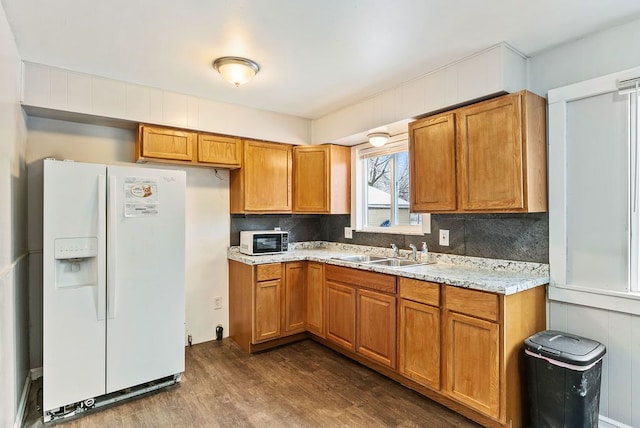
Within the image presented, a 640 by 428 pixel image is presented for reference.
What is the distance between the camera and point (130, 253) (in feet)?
8.15

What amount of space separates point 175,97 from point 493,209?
9.13ft

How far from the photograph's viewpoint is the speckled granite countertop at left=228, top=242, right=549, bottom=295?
6.88 ft

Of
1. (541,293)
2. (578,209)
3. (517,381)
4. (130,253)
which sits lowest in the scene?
(517,381)

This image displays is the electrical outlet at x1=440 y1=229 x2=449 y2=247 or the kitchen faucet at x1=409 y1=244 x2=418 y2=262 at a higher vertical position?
the electrical outlet at x1=440 y1=229 x2=449 y2=247

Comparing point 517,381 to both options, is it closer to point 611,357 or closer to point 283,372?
point 611,357

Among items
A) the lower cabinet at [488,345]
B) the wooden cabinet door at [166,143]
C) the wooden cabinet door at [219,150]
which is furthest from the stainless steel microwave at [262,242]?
the lower cabinet at [488,345]

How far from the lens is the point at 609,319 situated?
6.79 ft

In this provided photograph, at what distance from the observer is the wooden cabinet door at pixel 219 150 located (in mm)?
3279

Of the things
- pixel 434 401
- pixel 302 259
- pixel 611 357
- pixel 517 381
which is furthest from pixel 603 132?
pixel 302 259

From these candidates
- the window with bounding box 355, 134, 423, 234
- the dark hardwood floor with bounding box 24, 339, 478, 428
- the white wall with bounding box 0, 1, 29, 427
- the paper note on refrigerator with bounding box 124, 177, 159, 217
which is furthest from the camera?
the window with bounding box 355, 134, 423, 234

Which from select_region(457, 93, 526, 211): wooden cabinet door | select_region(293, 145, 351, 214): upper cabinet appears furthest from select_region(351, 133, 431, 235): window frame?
select_region(457, 93, 526, 211): wooden cabinet door

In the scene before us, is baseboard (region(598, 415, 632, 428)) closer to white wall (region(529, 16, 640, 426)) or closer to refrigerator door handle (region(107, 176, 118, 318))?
white wall (region(529, 16, 640, 426))

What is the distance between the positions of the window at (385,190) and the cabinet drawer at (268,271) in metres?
1.07

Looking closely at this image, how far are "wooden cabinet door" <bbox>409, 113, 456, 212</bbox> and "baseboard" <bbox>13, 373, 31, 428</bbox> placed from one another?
3033mm
